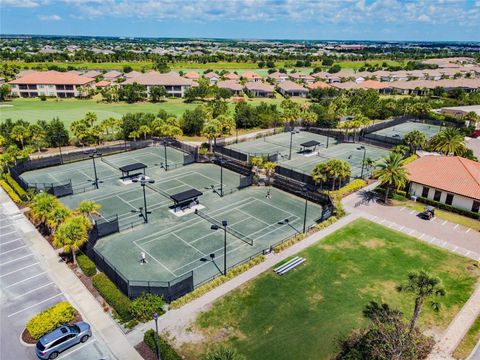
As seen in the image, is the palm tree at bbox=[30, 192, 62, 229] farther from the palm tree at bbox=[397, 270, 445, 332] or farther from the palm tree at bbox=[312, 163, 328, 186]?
the palm tree at bbox=[397, 270, 445, 332]

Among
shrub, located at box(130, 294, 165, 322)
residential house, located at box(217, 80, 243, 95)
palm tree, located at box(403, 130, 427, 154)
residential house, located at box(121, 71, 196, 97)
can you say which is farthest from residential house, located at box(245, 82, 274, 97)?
shrub, located at box(130, 294, 165, 322)

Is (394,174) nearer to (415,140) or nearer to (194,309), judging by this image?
(415,140)

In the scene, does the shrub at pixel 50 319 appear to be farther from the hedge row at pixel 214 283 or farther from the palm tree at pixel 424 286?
the palm tree at pixel 424 286

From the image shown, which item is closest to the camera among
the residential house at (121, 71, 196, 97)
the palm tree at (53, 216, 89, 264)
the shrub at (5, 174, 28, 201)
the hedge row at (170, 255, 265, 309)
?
the hedge row at (170, 255, 265, 309)

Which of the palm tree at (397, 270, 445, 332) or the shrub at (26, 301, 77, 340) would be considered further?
the shrub at (26, 301, 77, 340)

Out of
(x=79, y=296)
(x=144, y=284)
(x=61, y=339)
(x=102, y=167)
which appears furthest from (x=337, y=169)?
(x=102, y=167)

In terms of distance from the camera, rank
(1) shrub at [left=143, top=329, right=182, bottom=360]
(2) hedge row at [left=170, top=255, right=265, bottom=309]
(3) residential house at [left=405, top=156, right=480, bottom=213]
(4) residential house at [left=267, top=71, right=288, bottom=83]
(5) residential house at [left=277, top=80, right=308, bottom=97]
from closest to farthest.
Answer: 1. (1) shrub at [left=143, top=329, right=182, bottom=360]
2. (2) hedge row at [left=170, top=255, right=265, bottom=309]
3. (3) residential house at [left=405, top=156, right=480, bottom=213]
4. (5) residential house at [left=277, top=80, right=308, bottom=97]
5. (4) residential house at [left=267, top=71, right=288, bottom=83]

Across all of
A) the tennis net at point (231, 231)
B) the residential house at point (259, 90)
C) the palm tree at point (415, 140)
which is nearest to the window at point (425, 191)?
the palm tree at point (415, 140)

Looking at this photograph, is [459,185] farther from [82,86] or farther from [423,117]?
[82,86]
